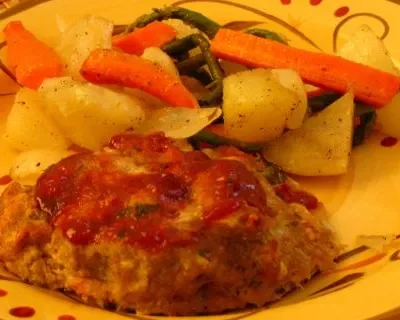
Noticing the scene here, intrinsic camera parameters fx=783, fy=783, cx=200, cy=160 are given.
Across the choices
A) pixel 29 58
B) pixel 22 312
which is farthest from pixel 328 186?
pixel 29 58

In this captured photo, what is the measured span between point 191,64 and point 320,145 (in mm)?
A: 848

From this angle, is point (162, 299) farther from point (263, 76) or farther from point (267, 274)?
point (263, 76)

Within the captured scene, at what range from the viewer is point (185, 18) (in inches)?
168

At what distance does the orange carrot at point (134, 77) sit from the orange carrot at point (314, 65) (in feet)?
1.34

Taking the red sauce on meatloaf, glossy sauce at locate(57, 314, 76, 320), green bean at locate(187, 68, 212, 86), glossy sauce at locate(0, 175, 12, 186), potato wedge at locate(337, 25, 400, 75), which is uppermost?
potato wedge at locate(337, 25, 400, 75)

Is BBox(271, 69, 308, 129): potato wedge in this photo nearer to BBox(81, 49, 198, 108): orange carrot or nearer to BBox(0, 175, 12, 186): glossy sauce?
BBox(81, 49, 198, 108): orange carrot

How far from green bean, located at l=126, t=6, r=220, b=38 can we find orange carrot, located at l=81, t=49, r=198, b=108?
2.34 ft

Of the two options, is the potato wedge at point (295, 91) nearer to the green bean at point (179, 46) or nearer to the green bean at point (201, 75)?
the green bean at point (201, 75)

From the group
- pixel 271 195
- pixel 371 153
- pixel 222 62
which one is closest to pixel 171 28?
pixel 222 62

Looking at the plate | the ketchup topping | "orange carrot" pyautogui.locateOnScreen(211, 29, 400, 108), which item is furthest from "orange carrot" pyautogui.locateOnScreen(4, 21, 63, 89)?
the ketchup topping

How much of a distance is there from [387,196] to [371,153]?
359 mm

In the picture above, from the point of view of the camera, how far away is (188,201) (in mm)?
2701

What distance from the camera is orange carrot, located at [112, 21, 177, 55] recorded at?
405 cm

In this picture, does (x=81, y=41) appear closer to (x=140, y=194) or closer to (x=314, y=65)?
(x=314, y=65)
